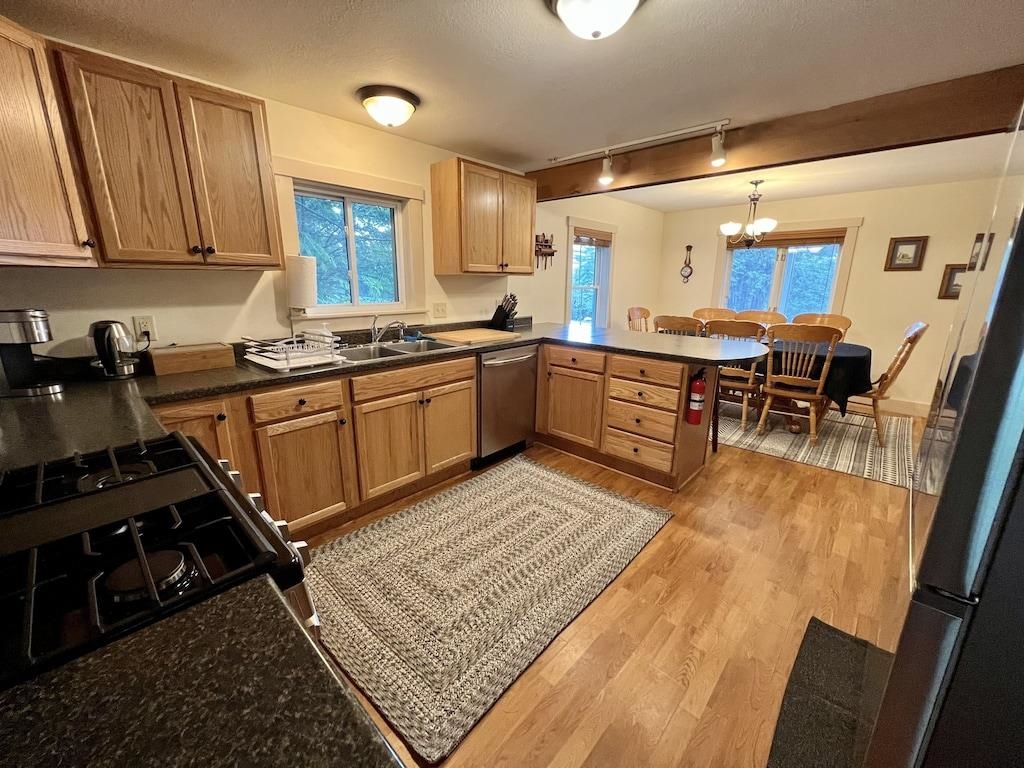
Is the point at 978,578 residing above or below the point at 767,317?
below

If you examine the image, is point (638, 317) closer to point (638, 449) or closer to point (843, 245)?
point (843, 245)

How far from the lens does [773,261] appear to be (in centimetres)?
508

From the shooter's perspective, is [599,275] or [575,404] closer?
[575,404]

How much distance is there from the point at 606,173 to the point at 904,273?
12.0 feet

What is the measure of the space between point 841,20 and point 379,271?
8.53 ft

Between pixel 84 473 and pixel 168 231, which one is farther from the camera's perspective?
pixel 168 231

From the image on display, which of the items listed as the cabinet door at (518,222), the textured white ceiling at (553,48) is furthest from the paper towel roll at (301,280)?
the cabinet door at (518,222)

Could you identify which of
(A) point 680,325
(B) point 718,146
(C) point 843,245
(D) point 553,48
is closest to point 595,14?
(D) point 553,48

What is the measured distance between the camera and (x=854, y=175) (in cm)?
369

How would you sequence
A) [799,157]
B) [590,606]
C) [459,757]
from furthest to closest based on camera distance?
[799,157], [590,606], [459,757]

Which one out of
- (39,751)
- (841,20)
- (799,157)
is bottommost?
(39,751)

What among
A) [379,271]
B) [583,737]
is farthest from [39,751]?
[379,271]

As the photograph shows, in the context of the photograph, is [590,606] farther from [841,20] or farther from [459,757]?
[841,20]

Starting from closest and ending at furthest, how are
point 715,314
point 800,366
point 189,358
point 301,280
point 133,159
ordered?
point 133,159
point 189,358
point 301,280
point 800,366
point 715,314
